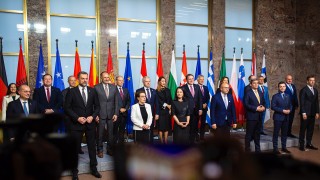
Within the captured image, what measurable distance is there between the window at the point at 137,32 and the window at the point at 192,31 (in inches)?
27.5

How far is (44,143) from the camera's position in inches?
72.8

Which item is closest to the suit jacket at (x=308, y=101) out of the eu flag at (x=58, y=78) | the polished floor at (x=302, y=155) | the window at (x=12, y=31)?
the polished floor at (x=302, y=155)

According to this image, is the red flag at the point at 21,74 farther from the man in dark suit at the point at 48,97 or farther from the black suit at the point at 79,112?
the black suit at the point at 79,112

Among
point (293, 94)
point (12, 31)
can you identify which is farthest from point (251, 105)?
point (12, 31)

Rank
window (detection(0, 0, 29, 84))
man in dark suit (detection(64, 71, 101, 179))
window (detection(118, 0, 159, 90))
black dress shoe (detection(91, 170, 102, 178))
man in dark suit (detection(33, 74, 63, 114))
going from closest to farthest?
man in dark suit (detection(64, 71, 101, 179)) < black dress shoe (detection(91, 170, 102, 178)) < man in dark suit (detection(33, 74, 63, 114)) < window (detection(0, 0, 29, 84)) < window (detection(118, 0, 159, 90))

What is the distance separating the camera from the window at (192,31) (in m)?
9.15

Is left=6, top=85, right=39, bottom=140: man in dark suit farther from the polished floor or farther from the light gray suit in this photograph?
the light gray suit

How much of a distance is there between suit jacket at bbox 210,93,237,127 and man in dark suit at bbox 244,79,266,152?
0.44 meters

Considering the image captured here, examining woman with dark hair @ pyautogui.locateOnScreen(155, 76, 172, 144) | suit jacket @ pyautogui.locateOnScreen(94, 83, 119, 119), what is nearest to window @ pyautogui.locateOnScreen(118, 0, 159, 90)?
woman with dark hair @ pyautogui.locateOnScreen(155, 76, 172, 144)

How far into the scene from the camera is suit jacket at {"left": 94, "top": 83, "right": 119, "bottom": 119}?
6105mm

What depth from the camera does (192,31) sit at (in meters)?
9.35

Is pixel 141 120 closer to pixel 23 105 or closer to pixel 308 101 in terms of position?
pixel 23 105

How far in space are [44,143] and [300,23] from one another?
10.4 meters

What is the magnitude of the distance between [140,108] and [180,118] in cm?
77
